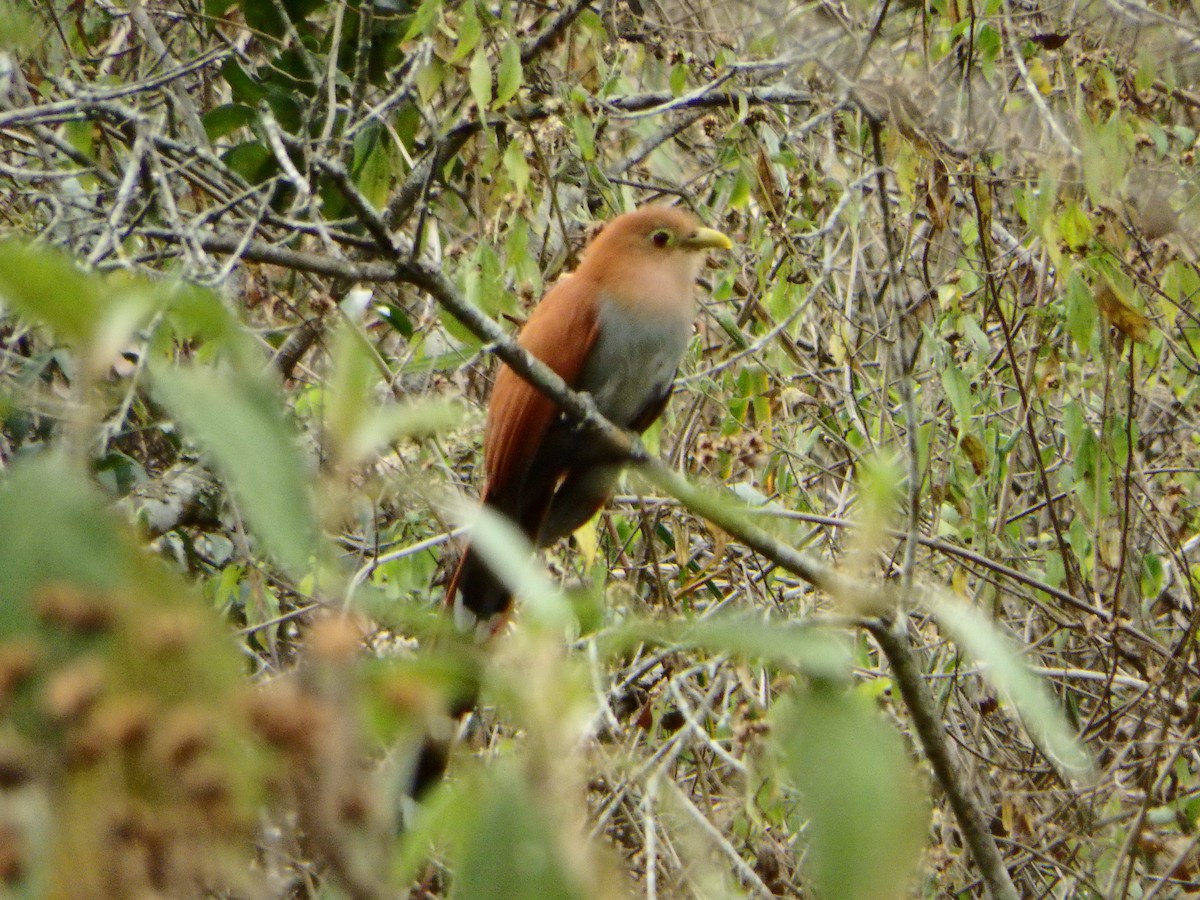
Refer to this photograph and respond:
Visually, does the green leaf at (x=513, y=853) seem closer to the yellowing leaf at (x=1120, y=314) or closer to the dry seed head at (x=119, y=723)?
the dry seed head at (x=119, y=723)

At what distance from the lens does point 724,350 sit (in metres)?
4.60

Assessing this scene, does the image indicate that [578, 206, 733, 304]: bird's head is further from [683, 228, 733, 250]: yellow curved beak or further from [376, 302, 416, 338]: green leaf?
[376, 302, 416, 338]: green leaf

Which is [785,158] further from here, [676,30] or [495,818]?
[495,818]

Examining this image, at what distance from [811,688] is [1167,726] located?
9.04 ft

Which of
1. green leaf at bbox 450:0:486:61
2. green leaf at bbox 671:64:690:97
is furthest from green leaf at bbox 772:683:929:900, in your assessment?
green leaf at bbox 671:64:690:97

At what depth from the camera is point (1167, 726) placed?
3.32 m

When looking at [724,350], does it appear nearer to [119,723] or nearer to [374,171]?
[374,171]

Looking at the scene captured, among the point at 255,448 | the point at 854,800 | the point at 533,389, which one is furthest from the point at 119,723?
the point at 533,389

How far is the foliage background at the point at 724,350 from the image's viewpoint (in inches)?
92.6

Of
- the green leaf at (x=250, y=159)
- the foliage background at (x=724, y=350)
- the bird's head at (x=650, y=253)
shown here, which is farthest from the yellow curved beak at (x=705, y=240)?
the green leaf at (x=250, y=159)

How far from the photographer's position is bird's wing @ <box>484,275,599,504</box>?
3.78 m

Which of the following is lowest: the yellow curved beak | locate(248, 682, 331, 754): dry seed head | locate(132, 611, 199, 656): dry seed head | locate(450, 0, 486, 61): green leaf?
the yellow curved beak

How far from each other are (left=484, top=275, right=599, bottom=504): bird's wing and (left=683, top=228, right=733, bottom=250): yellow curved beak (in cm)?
34

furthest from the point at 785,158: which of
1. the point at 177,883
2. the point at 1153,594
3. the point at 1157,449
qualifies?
the point at 177,883
